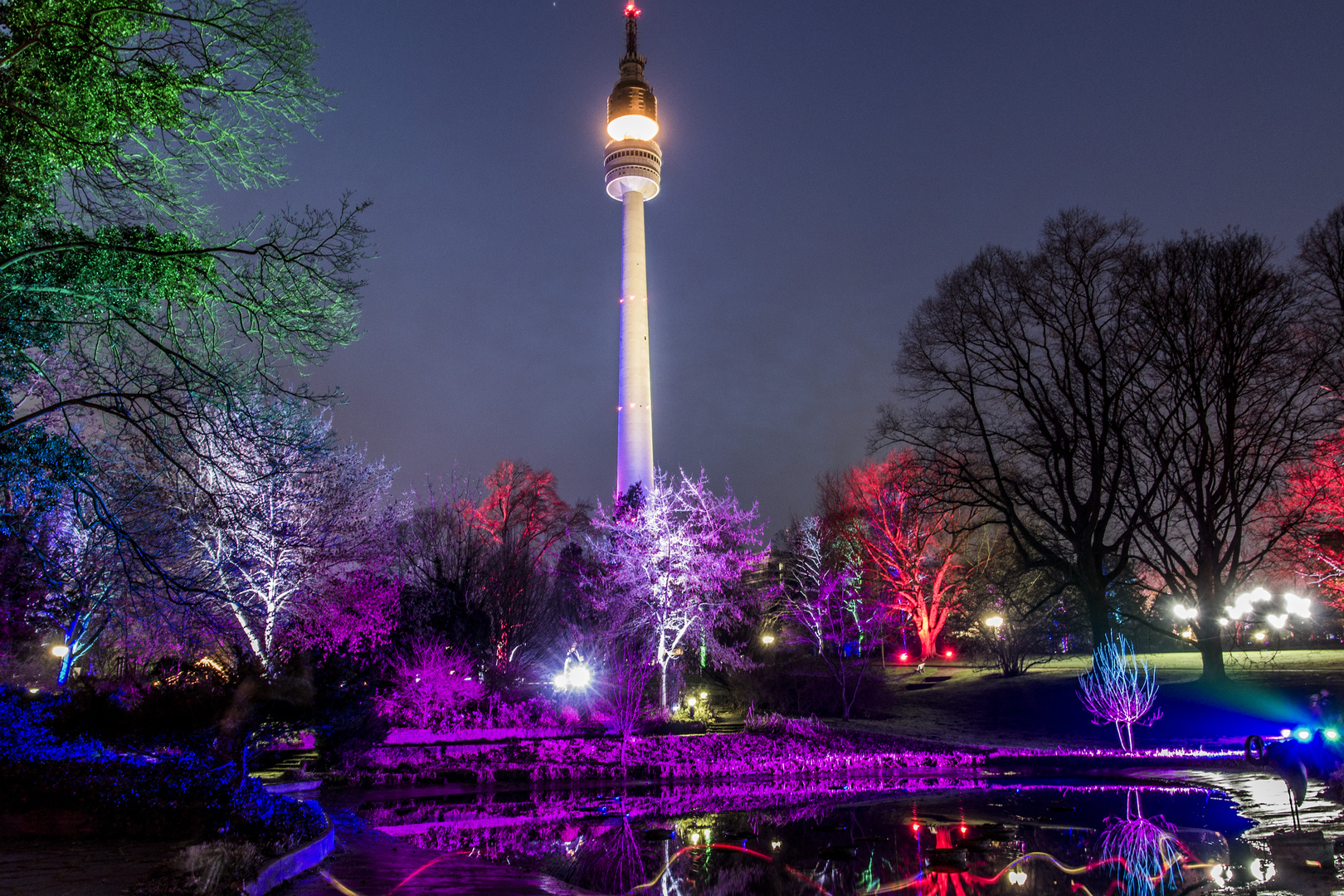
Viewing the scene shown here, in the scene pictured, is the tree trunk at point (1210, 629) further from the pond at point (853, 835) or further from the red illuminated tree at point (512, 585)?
the red illuminated tree at point (512, 585)

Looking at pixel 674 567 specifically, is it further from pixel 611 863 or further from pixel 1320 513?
pixel 1320 513

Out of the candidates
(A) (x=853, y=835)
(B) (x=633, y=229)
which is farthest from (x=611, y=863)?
(B) (x=633, y=229)

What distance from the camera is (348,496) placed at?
81.3 feet

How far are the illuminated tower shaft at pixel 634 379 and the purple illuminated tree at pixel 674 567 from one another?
20.0 meters

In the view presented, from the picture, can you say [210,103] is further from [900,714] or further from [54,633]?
[900,714]

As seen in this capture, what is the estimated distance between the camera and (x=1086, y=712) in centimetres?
2491

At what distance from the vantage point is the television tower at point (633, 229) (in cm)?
5141

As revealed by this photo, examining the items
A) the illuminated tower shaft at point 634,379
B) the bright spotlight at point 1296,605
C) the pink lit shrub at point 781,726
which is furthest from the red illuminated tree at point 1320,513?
the illuminated tower shaft at point 634,379

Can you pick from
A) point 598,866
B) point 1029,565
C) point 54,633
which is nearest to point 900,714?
point 1029,565

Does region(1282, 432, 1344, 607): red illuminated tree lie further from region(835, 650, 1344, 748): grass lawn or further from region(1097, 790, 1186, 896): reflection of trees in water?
region(1097, 790, 1186, 896): reflection of trees in water

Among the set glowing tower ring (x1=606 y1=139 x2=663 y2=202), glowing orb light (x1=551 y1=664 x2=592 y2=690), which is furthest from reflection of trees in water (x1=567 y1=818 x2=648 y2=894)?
glowing tower ring (x1=606 y1=139 x2=663 y2=202)

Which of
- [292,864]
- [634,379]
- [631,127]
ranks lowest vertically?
[292,864]

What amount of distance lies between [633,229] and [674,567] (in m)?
36.1

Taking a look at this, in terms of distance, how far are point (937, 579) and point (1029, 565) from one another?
62.5 feet
